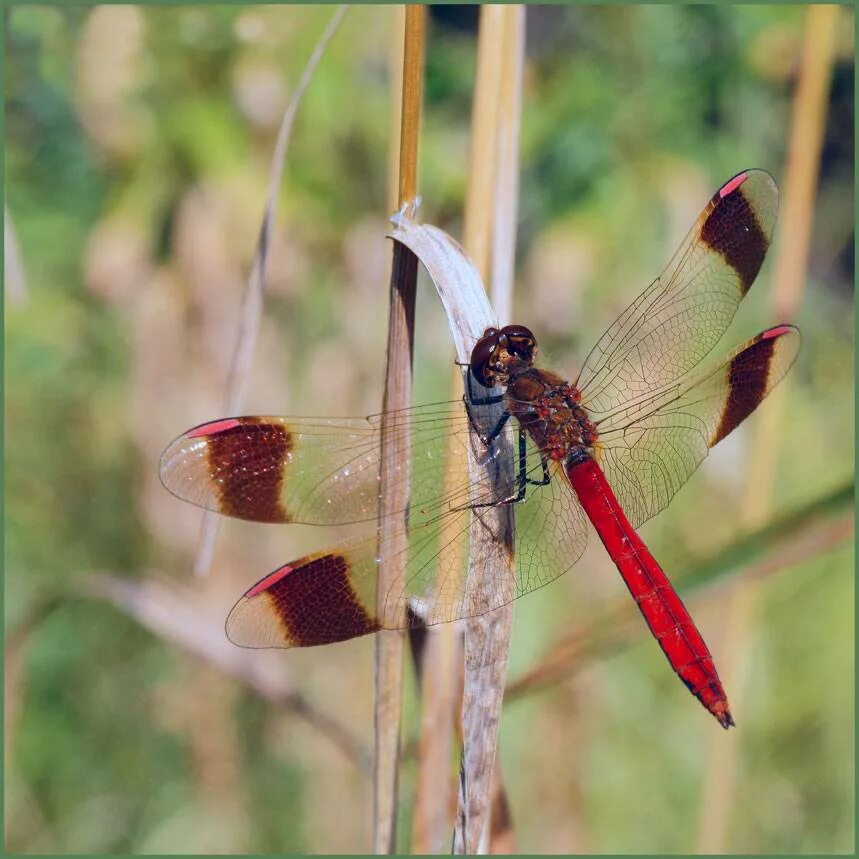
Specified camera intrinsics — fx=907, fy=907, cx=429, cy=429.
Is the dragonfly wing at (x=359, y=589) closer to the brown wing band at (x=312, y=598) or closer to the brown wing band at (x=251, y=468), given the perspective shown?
the brown wing band at (x=312, y=598)

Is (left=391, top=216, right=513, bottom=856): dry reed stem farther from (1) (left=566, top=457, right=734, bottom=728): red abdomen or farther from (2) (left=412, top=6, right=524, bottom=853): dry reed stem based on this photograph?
(1) (left=566, top=457, right=734, bottom=728): red abdomen

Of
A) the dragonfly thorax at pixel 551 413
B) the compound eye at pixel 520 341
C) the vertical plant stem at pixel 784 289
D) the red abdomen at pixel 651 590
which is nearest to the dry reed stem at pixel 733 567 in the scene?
the red abdomen at pixel 651 590

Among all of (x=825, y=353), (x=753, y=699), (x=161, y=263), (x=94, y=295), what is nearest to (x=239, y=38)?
(x=161, y=263)

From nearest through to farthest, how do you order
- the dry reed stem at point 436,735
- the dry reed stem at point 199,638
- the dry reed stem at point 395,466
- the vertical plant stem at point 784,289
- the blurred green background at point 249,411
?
the dry reed stem at point 395,466 < the dry reed stem at point 436,735 < the dry reed stem at point 199,638 < the vertical plant stem at point 784,289 < the blurred green background at point 249,411

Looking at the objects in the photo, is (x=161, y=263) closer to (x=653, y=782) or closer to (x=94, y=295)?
(x=94, y=295)

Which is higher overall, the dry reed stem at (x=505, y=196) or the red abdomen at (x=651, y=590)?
the dry reed stem at (x=505, y=196)

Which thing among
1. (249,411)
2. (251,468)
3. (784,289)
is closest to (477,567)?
(251,468)

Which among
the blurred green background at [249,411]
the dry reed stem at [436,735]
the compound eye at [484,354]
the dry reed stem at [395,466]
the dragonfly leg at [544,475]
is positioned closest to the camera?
the dry reed stem at [395,466]

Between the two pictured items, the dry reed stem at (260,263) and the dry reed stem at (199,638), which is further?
the dry reed stem at (199,638)
